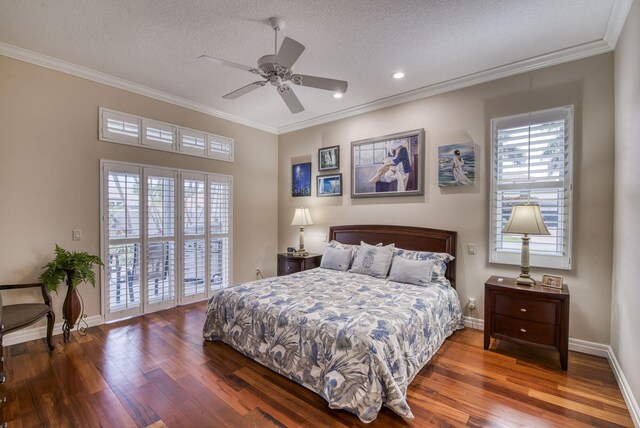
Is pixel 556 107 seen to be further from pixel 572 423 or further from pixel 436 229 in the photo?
pixel 572 423

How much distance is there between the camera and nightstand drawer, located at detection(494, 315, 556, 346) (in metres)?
2.68

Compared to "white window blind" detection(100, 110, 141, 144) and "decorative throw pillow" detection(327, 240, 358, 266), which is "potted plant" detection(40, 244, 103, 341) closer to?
"white window blind" detection(100, 110, 141, 144)

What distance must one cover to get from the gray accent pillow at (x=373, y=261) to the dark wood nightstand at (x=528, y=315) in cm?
114

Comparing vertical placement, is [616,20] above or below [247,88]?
above

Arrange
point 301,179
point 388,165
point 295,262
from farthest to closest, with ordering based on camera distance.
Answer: point 301,179, point 295,262, point 388,165

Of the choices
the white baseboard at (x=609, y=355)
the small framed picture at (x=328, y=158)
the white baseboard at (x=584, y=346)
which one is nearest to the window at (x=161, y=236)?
the white baseboard at (x=584, y=346)

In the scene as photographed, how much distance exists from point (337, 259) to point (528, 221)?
2269 millimetres

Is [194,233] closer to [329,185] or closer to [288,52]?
[329,185]

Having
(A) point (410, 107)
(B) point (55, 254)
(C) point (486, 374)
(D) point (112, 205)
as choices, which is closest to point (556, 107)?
(A) point (410, 107)

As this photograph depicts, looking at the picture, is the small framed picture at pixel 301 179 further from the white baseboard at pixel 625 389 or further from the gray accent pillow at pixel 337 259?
the white baseboard at pixel 625 389

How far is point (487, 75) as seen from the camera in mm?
3414

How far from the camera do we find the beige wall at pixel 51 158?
3.02m

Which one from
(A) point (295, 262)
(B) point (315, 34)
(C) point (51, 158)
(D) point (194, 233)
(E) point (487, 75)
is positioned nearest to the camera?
(B) point (315, 34)

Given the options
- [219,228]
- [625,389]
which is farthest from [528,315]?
[219,228]
